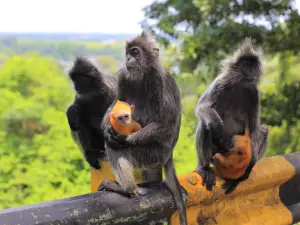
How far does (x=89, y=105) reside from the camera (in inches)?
138

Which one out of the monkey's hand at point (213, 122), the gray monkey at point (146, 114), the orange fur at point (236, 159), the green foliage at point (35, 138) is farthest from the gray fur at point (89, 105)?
the green foliage at point (35, 138)

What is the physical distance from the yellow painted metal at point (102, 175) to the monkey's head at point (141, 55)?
0.76 m

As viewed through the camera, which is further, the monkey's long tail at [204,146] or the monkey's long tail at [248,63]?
the monkey's long tail at [248,63]

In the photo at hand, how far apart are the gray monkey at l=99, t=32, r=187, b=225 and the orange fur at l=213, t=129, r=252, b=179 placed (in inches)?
16.4

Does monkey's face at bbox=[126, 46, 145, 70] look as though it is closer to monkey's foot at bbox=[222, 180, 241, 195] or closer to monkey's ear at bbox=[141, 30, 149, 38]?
monkey's ear at bbox=[141, 30, 149, 38]

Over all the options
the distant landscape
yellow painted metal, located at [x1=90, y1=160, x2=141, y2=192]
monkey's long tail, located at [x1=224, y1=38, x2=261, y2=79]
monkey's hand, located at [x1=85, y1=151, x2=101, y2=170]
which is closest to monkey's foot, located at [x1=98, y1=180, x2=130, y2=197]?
yellow painted metal, located at [x1=90, y1=160, x2=141, y2=192]

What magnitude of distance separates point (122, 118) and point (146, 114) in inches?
16.2

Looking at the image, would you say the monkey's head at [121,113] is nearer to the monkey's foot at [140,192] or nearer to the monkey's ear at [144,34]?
the monkey's foot at [140,192]

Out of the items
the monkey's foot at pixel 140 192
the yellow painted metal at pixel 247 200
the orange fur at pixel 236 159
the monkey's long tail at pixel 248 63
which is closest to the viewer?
the monkey's foot at pixel 140 192

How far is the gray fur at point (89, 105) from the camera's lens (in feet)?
11.0

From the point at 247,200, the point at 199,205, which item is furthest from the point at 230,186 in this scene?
the point at 199,205

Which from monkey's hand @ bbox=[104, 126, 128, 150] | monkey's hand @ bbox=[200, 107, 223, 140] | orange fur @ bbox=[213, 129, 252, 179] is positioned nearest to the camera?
monkey's hand @ bbox=[104, 126, 128, 150]

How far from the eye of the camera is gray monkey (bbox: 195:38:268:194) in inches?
130

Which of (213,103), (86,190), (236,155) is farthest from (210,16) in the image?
(236,155)
